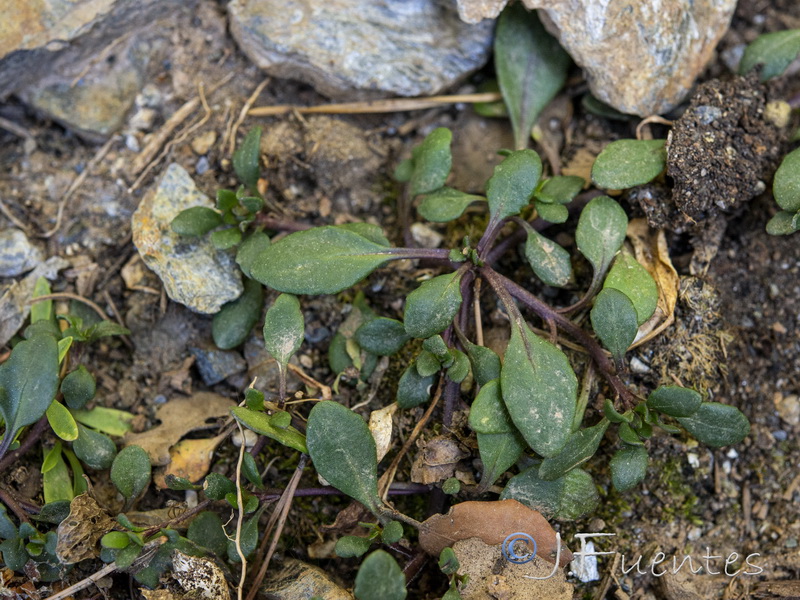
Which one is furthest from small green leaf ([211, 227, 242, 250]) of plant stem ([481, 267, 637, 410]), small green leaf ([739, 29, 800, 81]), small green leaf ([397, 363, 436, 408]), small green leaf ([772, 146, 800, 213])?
small green leaf ([739, 29, 800, 81])

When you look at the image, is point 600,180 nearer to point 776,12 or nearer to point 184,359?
point 776,12

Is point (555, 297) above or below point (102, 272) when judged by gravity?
below

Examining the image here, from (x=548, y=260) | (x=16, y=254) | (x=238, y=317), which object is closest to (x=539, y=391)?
(x=548, y=260)

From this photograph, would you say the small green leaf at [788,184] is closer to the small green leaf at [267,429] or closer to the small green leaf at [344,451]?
the small green leaf at [344,451]

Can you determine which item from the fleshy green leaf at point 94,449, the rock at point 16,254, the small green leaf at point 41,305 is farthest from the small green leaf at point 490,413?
the rock at point 16,254

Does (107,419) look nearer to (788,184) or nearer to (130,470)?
(130,470)

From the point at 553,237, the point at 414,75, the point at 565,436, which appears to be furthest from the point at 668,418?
the point at 414,75

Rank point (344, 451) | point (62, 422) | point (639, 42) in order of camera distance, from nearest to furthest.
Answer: point (344, 451)
point (62, 422)
point (639, 42)
